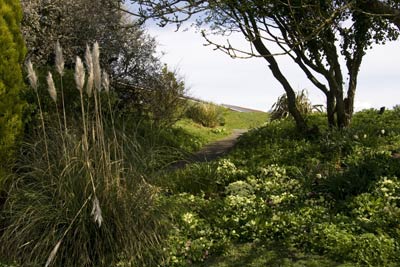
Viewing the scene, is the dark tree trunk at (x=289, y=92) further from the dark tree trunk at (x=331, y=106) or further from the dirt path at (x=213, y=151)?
the dirt path at (x=213, y=151)

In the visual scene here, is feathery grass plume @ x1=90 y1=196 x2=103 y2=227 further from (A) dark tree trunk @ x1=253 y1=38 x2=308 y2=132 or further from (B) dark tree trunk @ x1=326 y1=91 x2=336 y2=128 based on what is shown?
(B) dark tree trunk @ x1=326 y1=91 x2=336 y2=128

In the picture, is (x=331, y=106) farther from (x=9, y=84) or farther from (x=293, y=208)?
(x=9, y=84)

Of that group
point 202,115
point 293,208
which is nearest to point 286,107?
point 202,115

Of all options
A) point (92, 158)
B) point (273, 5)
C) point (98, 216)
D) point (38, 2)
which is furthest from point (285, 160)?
point (38, 2)

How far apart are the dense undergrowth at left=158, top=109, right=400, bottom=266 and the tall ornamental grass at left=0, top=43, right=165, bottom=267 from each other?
0.40 m

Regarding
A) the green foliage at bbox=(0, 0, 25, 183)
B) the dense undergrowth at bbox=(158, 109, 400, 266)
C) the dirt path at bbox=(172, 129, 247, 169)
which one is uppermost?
the green foliage at bbox=(0, 0, 25, 183)

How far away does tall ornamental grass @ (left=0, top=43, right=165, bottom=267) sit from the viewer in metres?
4.88

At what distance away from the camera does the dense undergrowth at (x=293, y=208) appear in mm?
5000

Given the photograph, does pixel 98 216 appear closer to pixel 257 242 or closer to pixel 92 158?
pixel 92 158

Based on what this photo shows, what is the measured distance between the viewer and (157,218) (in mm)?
5258

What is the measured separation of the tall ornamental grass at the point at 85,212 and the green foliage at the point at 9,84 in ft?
2.55

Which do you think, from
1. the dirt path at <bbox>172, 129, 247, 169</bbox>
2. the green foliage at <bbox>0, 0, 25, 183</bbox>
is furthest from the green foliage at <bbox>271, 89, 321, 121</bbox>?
the green foliage at <bbox>0, 0, 25, 183</bbox>

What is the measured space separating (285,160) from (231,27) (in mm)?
→ 2870

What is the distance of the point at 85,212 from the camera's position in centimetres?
493
